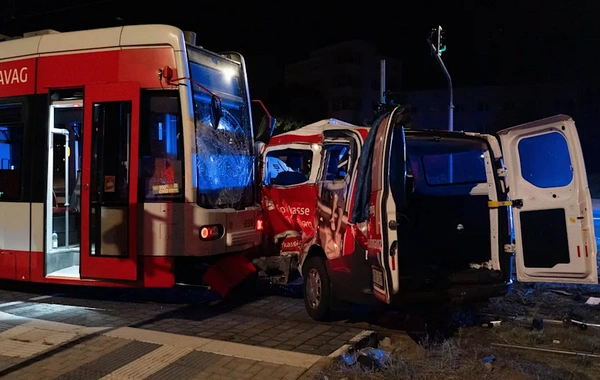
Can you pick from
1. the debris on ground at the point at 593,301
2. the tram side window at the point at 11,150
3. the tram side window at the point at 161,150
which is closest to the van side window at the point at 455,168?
the debris on ground at the point at 593,301

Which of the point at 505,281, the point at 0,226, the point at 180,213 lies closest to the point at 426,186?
the point at 505,281

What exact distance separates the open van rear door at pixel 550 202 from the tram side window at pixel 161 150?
3.97 meters

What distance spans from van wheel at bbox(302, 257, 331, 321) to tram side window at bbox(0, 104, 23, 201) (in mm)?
4281

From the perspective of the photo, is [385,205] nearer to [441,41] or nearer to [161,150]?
[161,150]

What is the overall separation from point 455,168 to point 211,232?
3.34 m

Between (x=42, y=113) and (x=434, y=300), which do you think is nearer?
(x=434, y=300)

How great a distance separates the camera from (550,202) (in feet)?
19.1

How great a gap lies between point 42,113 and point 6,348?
3.35 metres

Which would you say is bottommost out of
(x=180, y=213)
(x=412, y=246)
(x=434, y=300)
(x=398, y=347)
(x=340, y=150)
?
(x=398, y=347)

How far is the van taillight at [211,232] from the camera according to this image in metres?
6.97

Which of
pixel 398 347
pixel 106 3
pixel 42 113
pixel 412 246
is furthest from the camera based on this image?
pixel 106 3

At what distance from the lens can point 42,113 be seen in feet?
24.9

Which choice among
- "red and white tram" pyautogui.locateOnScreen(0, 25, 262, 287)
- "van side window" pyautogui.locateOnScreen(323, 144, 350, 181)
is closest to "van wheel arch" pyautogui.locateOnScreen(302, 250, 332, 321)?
"van side window" pyautogui.locateOnScreen(323, 144, 350, 181)

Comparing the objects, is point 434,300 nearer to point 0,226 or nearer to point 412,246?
point 412,246
